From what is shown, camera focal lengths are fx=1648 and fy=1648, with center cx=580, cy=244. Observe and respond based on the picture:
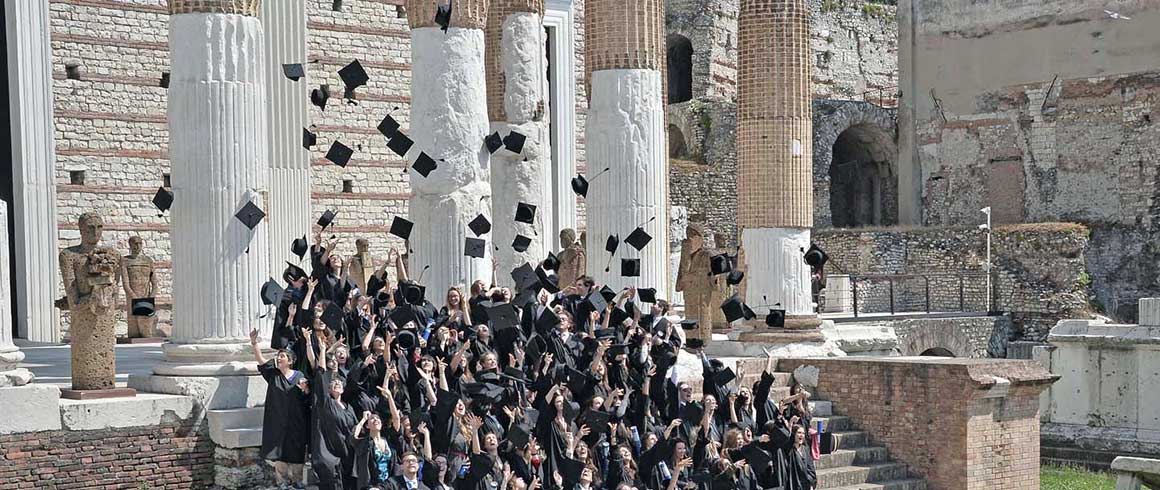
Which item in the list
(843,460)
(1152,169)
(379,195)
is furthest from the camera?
(1152,169)

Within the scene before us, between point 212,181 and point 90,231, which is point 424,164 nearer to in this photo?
point 212,181

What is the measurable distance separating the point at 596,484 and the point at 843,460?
4761 mm

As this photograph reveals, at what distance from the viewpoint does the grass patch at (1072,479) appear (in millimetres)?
21688

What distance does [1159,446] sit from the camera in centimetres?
2477

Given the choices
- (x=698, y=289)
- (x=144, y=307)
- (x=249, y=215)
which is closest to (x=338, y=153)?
(x=249, y=215)

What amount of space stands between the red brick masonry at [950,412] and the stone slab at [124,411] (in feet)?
25.2

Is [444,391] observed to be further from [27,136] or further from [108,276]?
[27,136]

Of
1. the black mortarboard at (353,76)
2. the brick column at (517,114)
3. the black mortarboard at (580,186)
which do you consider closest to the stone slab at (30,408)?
the black mortarboard at (353,76)

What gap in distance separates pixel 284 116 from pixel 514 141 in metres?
3.39

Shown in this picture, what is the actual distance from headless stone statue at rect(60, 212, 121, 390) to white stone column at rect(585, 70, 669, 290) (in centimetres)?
609

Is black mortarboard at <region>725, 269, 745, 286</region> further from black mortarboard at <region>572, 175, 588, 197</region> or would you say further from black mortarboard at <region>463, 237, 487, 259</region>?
black mortarboard at <region>463, 237, 487, 259</region>

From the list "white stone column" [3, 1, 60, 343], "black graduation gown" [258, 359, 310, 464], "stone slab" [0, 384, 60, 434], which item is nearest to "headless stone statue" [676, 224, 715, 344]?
"white stone column" [3, 1, 60, 343]

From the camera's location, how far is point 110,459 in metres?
12.6

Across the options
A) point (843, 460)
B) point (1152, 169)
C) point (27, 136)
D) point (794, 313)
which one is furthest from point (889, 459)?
point (1152, 169)
